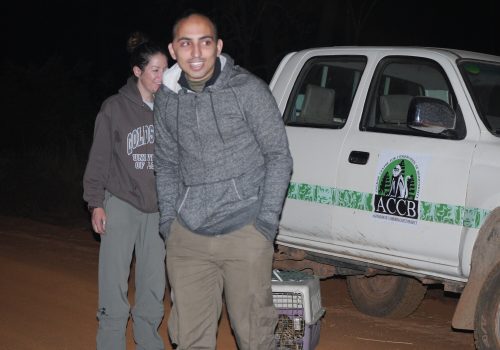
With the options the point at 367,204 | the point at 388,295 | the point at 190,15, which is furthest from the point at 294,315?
the point at 190,15

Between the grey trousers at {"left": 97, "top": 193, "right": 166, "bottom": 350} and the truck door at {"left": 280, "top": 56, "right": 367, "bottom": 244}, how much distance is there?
1425 millimetres

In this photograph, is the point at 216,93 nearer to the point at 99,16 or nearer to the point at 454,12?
the point at 454,12

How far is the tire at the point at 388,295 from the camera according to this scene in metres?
7.26

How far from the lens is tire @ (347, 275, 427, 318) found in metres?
7.26

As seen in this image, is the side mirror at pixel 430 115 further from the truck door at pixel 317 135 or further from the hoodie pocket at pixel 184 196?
the hoodie pocket at pixel 184 196

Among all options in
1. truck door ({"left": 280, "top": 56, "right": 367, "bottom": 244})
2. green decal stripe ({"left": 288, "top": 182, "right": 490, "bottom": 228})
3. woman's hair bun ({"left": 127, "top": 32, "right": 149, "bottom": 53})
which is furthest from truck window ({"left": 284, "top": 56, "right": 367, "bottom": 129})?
woman's hair bun ({"left": 127, "top": 32, "right": 149, "bottom": 53})

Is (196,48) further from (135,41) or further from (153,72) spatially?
(135,41)

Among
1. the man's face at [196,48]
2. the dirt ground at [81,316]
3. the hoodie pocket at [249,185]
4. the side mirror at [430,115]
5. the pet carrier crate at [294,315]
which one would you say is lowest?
the dirt ground at [81,316]

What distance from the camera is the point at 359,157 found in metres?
6.13

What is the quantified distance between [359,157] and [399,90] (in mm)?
956

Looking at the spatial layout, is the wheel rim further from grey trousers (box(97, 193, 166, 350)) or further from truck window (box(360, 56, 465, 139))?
grey trousers (box(97, 193, 166, 350))

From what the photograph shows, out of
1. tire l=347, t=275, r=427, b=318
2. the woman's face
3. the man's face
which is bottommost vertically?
tire l=347, t=275, r=427, b=318

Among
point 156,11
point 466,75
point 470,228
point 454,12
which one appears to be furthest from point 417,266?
point 454,12

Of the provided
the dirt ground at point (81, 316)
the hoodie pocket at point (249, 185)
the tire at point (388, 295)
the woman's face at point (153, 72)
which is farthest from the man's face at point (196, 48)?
the tire at point (388, 295)
